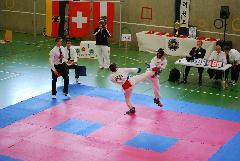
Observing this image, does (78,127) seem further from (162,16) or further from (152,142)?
(162,16)

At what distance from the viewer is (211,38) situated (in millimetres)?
22234

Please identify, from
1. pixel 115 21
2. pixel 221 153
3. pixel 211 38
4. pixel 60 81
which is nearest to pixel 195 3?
pixel 211 38

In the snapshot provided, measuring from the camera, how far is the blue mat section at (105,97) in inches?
543

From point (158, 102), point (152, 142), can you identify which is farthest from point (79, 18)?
point (152, 142)

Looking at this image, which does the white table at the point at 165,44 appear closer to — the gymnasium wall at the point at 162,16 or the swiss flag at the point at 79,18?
the gymnasium wall at the point at 162,16

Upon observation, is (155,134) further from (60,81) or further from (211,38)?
(211,38)

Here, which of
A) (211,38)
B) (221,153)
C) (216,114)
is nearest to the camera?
(221,153)

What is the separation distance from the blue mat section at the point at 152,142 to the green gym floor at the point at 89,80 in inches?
147

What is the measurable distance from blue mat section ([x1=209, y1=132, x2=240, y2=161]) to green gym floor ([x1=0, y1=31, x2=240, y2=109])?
3.13 metres

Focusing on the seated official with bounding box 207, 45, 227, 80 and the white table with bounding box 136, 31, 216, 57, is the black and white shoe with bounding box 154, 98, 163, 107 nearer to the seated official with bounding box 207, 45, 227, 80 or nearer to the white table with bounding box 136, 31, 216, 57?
the seated official with bounding box 207, 45, 227, 80

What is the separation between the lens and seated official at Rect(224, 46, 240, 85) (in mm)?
17484

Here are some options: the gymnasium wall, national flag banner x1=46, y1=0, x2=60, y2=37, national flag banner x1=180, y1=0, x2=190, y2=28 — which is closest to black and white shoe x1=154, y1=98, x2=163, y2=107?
the gymnasium wall

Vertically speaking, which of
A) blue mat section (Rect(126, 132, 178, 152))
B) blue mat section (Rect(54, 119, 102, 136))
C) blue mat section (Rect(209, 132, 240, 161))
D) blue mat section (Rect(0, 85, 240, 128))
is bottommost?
blue mat section (Rect(209, 132, 240, 161))

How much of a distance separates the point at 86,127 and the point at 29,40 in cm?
1423
